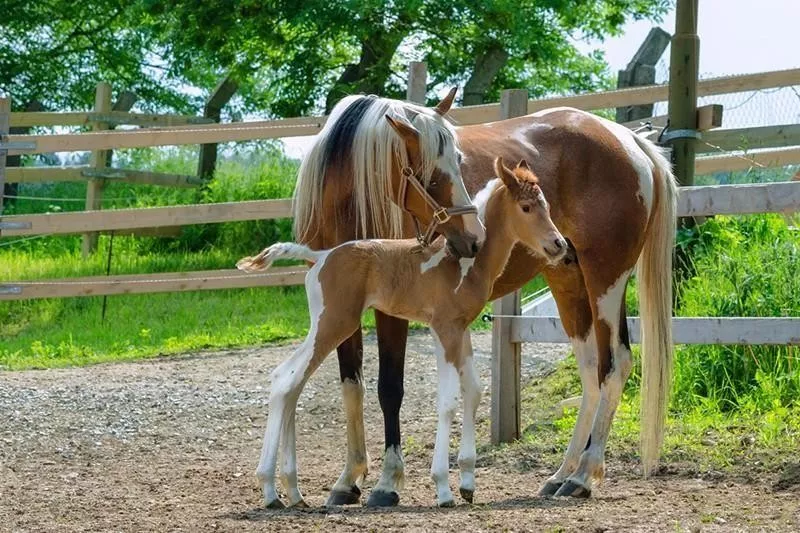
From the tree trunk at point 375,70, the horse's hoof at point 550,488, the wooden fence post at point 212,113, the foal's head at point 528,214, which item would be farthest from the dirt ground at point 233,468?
the wooden fence post at point 212,113

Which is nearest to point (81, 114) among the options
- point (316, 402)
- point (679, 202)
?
point (316, 402)

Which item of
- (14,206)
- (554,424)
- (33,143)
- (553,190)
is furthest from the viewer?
(14,206)

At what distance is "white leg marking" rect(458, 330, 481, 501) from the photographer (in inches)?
207

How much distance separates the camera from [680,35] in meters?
7.85

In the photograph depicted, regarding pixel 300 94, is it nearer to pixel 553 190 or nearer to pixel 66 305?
pixel 66 305

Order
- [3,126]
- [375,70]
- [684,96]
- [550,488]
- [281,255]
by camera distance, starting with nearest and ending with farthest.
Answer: [281,255], [550,488], [684,96], [3,126], [375,70]

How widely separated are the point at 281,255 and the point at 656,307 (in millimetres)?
2124

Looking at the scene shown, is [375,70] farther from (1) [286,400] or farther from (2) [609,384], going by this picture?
(1) [286,400]

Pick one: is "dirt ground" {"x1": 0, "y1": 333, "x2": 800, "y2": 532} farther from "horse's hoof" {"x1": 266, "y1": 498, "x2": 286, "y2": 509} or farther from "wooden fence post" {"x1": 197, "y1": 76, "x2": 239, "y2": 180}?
"wooden fence post" {"x1": 197, "y1": 76, "x2": 239, "y2": 180}

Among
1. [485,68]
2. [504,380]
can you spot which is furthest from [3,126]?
[504,380]

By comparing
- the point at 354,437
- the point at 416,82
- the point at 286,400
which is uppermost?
the point at 416,82

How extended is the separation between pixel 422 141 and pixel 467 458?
144 cm

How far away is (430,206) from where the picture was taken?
5508mm

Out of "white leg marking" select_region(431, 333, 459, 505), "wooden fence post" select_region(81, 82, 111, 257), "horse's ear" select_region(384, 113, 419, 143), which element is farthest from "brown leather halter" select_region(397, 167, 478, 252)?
"wooden fence post" select_region(81, 82, 111, 257)
